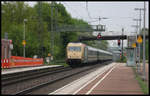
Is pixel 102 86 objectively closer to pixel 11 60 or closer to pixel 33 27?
pixel 11 60

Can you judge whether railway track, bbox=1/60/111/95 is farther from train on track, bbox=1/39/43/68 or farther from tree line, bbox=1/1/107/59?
tree line, bbox=1/1/107/59

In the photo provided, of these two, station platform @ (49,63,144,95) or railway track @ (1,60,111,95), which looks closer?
station platform @ (49,63,144,95)

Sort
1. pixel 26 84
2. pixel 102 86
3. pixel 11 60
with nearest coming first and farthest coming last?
pixel 102 86, pixel 26 84, pixel 11 60

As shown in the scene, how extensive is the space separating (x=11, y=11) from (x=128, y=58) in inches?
1213

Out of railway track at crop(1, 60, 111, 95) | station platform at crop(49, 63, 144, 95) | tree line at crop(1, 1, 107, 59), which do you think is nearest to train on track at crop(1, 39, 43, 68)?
tree line at crop(1, 1, 107, 59)

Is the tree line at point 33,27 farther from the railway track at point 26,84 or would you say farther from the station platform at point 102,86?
the station platform at point 102,86

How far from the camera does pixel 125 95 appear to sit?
540 inches

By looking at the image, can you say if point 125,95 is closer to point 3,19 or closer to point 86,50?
point 86,50

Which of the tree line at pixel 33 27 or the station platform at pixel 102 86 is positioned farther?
the tree line at pixel 33 27

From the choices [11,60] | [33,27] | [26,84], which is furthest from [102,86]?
[33,27]

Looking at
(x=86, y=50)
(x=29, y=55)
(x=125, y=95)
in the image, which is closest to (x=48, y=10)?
(x=29, y=55)

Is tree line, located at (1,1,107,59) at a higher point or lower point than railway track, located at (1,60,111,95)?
higher

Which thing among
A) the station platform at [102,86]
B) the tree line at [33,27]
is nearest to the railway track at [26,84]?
the station platform at [102,86]

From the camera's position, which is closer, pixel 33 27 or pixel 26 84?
pixel 26 84
